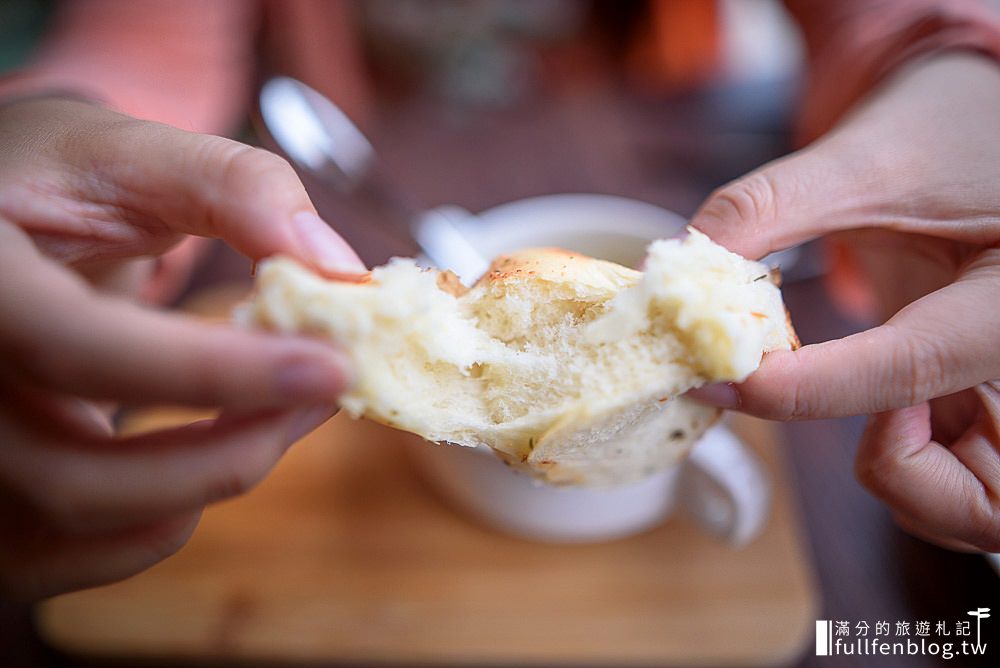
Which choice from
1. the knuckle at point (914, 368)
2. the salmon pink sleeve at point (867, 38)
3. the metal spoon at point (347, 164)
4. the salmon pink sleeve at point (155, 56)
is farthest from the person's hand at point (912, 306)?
the salmon pink sleeve at point (155, 56)

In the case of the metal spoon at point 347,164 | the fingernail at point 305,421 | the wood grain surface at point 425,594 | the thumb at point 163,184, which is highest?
the metal spoon at point 347,164

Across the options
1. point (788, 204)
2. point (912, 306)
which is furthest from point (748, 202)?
point (912, 306)

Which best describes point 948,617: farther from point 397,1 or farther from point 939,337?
point 397,1

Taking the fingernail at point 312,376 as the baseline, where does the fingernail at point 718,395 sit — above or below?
above

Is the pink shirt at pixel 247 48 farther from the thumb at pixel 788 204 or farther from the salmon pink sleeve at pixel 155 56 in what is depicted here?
the thumb at pixel 788 204

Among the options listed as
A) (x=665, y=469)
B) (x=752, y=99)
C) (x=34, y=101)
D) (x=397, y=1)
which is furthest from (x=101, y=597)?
(x=752, y=99)

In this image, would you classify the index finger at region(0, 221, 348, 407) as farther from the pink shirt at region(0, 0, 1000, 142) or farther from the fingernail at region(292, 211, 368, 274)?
the pink shirt at region(0, 0, 1000, 142)
